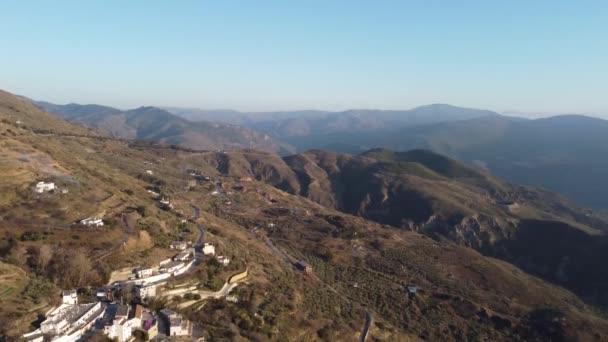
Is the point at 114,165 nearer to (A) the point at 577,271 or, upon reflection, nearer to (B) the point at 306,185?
(B) the point at 306,185

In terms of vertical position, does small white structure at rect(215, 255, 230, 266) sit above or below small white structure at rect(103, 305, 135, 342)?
below

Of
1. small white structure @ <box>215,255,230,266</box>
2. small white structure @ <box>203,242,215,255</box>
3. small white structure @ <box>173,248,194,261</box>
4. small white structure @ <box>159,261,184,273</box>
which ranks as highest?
small white structure @ <box>159,261,184,273</box>

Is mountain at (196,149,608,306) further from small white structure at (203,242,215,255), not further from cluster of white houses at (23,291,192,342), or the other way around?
cluster of white houses at (23,291,192,342)

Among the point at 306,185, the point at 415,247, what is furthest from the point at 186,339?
the point at 306,185

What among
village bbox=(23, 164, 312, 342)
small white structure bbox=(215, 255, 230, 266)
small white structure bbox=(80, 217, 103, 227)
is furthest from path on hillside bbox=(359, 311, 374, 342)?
small white structure bbox=(80, 217, 103, 227)

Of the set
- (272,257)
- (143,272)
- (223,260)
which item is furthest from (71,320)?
(272,257)

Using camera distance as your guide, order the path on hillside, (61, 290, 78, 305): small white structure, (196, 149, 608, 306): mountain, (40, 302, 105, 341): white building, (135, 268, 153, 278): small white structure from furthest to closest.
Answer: (196, 149, 608, 306): mountain, the path on hillside, (135, 268, 153, 278): small white structure, (61, 290, 78, 305): small white structure, (40, 302, 105, 341): white building
